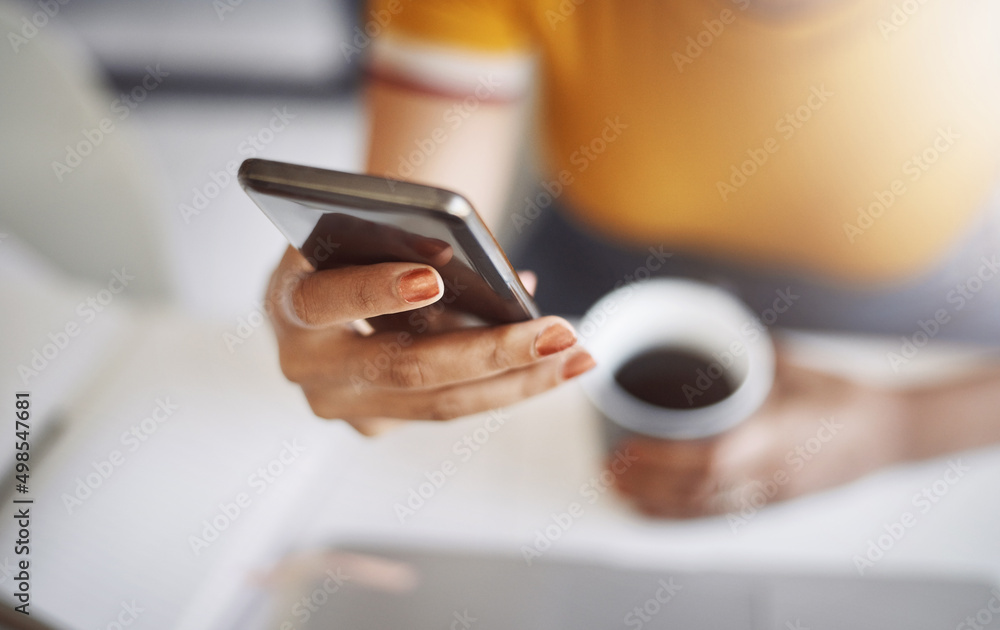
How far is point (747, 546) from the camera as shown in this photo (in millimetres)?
412

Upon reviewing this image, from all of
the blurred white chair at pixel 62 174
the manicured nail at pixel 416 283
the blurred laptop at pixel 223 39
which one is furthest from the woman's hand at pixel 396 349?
the blurred laptop at pixel 223 39

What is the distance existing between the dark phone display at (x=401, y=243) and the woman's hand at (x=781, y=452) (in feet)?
0.48

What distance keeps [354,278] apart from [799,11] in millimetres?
350

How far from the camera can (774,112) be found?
1.55ft

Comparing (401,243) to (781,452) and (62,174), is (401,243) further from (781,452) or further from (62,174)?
(62,174)

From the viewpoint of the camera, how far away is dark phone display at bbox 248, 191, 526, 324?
0.26m

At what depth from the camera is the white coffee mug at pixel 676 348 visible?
343 millimetres

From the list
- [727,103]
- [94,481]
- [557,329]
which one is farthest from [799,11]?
[94,481]

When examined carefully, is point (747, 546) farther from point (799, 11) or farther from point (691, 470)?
point (799, 11)

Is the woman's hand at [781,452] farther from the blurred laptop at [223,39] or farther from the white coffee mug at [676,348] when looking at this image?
the blurred laptop at [223,39]

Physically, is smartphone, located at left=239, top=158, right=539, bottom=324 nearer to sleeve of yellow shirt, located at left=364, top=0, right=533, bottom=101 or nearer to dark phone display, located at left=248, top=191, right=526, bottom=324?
dark phone display, located at left=248, top=191, right=526, bottom=324

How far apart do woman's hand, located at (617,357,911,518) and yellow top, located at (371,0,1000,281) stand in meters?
0.14

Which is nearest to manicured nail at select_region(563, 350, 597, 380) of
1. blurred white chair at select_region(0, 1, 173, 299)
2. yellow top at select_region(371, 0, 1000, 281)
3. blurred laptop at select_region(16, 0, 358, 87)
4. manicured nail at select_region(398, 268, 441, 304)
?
manicured nail at select_region(398, 268, 441, 304)

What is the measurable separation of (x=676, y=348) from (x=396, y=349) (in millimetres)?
185
